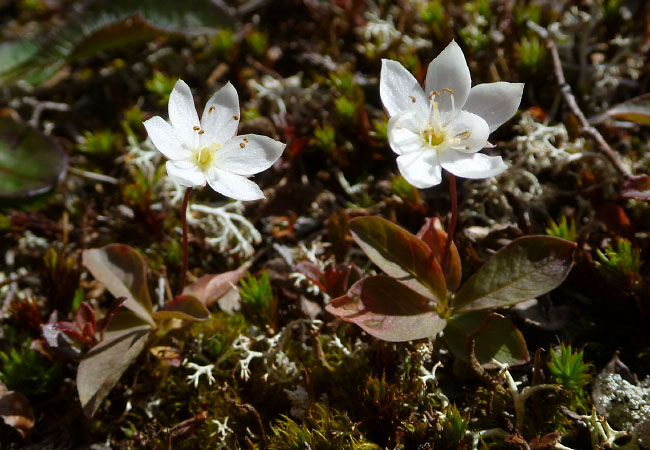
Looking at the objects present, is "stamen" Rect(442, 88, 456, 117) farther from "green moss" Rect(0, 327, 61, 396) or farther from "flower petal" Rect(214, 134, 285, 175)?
"green moss" Rect(0, 327, 61, 396)

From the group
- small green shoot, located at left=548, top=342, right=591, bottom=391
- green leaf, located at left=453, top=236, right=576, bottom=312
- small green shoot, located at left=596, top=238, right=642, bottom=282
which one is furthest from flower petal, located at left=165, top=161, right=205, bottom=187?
small green shoot, located at left=596, top=238, right=642, bottom=282

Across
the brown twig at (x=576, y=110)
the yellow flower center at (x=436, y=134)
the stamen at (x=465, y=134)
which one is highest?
the stamen at (x=465, y=134)

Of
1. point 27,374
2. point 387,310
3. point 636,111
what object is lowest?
point 27,374

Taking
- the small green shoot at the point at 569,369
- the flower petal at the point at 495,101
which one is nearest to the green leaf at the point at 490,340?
the small green shoot at the point at 569,369

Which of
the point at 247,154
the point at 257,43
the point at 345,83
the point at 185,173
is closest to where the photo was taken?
the point at 185,173

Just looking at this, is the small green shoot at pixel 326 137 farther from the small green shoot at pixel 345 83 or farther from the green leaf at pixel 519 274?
the green leaf at pixel 519 274

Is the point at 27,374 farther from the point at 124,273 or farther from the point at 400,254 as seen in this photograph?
the point at 400,254

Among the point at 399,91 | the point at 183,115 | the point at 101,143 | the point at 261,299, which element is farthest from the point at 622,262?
the point at 101,143
